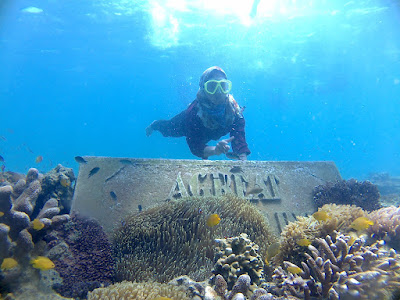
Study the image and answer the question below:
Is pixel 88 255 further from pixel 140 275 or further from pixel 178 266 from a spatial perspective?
pixel 178 266

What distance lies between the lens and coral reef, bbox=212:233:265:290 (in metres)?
3.02

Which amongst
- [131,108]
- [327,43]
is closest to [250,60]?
[327,43]

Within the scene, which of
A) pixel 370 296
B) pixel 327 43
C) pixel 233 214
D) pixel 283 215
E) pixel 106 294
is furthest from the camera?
pixel 327 43

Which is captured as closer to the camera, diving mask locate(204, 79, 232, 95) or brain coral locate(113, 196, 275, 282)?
brain coral locate(113, 196, 275, 282)

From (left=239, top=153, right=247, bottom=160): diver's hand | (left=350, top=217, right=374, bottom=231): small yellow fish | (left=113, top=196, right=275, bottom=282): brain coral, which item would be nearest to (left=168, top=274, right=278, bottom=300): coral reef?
(left=113, top=196, right=275, bottom=282): brain coral

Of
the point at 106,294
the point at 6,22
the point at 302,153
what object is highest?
the point at 302,153

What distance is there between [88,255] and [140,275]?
52.3 inches

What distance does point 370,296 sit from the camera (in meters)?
2.29

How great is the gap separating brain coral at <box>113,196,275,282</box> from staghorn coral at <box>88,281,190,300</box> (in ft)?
2.52

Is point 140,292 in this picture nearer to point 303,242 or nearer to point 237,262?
point 237,262

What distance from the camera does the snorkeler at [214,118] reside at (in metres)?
7.91

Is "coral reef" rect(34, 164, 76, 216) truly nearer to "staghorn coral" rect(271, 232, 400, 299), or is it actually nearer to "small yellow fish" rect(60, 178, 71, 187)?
"small yellow fish" rect(60, 178, 71, 187)

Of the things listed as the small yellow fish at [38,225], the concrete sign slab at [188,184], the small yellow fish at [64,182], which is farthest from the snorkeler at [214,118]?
the small yellow fish at [38,225]

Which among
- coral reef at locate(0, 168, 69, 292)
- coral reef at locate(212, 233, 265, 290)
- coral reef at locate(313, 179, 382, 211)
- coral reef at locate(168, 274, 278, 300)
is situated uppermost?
coral reef at locate(313, 179, 382, 211)
